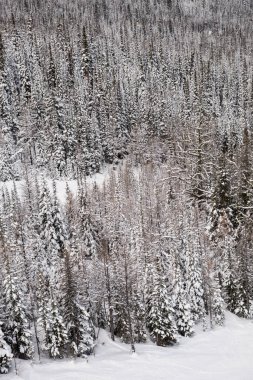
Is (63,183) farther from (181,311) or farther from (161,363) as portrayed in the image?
(161,363)

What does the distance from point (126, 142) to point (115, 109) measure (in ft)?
27.4

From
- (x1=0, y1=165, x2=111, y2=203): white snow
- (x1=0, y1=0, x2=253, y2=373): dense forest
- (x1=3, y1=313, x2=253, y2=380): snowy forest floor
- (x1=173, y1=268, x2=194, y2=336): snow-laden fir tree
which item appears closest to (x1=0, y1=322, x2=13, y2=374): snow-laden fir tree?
(x1=0, y1=0, x2=253, y2=373): dense forest

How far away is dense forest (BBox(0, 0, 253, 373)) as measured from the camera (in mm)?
37719

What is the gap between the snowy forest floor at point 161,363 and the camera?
31672 mm

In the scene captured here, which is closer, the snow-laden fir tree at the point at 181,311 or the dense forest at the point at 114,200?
the dense forest at the point at 114,200

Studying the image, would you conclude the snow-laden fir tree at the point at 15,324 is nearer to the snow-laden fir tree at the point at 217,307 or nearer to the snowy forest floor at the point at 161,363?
the snowy forest floor at the point at 161,363

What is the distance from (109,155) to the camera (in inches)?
3740

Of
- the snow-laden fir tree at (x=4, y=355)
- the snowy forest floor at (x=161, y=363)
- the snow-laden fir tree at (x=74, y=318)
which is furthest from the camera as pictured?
the snow-laden fir tree at (x=74, y=318)

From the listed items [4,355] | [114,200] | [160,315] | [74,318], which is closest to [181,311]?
[160,315]

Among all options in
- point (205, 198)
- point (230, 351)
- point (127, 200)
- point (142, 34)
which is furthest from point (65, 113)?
point (142, 34)

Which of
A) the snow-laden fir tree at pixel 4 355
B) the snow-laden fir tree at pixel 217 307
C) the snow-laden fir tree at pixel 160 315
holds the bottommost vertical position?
the snow-laden fir tree at pixel 217 307

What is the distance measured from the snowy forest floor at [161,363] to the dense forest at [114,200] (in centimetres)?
128

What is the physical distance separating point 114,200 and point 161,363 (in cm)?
3457

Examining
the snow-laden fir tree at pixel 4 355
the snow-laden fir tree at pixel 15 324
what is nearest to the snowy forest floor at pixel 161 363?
the snow-laden fir tree at pixel 4 355
